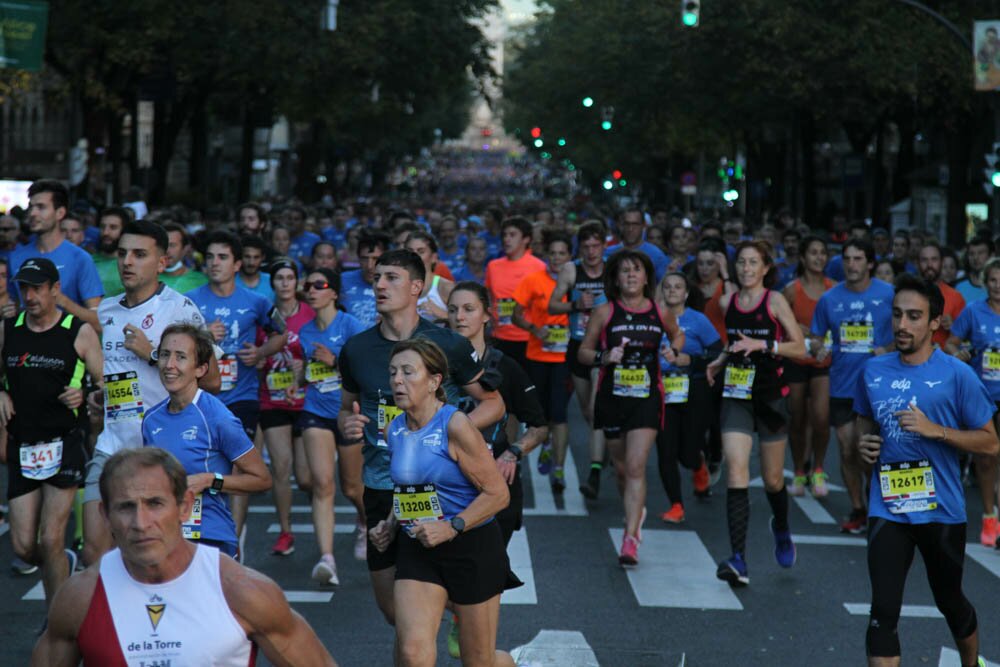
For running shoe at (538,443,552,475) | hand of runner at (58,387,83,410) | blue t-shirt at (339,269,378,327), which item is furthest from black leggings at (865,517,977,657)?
running shoe at (538,443,552,475)

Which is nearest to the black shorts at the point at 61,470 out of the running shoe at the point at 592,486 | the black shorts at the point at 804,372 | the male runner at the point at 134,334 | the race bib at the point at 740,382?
the male runner at the point at 134,334

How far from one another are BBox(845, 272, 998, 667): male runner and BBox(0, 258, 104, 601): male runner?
146 inches

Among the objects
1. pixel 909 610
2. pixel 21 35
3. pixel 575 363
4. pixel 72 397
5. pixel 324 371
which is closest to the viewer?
pixel 72 397

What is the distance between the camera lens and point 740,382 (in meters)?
10.5

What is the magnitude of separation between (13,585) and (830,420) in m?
5.90

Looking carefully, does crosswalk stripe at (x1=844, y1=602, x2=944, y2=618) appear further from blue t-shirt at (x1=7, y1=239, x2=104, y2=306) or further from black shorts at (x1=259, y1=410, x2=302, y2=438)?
blue t-shirt at (x1=7, y1=239, x2=104, y2=306)

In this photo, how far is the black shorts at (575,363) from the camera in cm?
1397

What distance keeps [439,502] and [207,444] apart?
3.71 ft

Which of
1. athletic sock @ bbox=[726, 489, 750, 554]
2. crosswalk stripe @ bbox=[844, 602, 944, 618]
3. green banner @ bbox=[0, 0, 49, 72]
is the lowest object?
crosswalk stripe @ bbox=[844, 602, 944, 618]

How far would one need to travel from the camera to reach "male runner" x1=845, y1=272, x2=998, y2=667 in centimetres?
724

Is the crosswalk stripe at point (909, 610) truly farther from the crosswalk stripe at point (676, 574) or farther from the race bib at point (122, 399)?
the race bib at point (122, 399)

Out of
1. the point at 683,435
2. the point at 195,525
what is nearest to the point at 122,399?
the point at 195,525

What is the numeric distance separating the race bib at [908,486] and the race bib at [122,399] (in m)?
3.29

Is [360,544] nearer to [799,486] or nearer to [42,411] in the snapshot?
[42,411]
